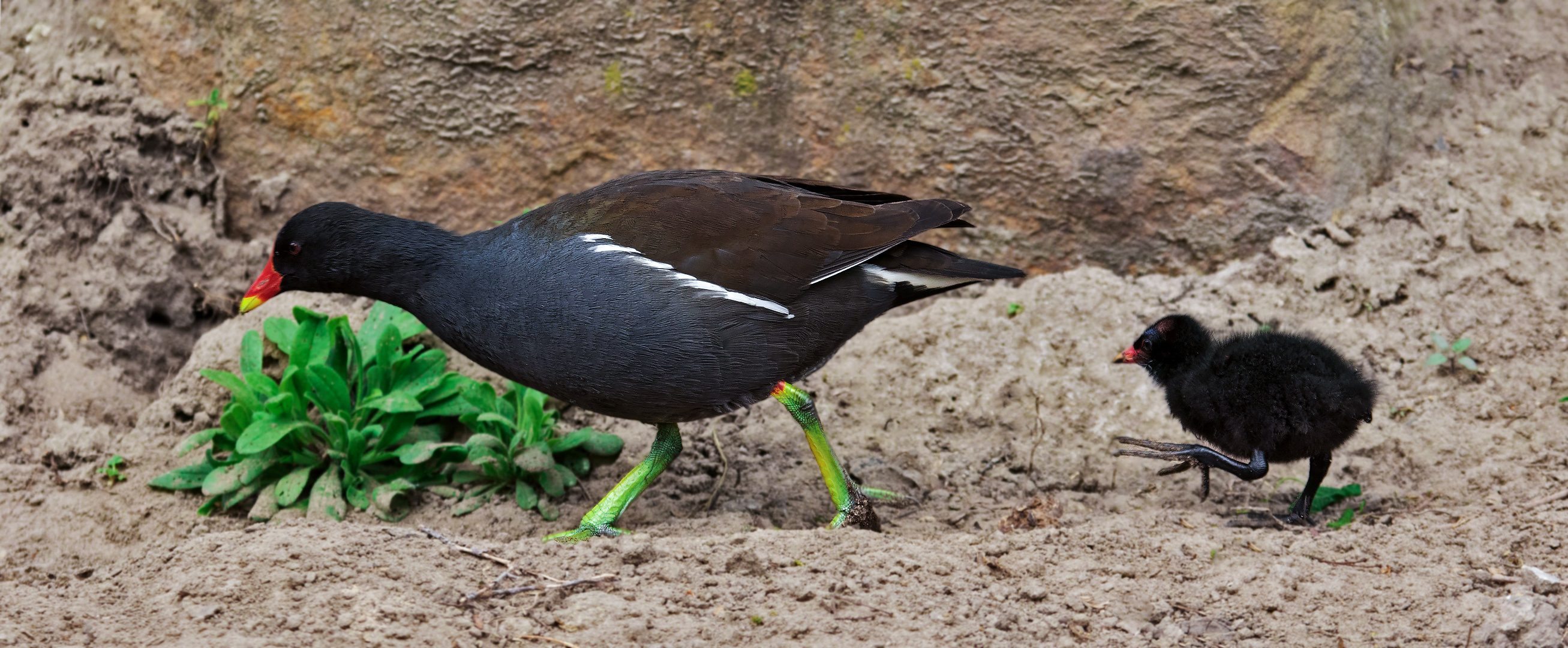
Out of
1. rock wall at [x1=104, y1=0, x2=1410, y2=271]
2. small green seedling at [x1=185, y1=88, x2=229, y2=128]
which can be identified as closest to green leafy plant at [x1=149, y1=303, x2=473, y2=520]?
rock wall at [x1=104, y1=0, x2=1410, y2=271]

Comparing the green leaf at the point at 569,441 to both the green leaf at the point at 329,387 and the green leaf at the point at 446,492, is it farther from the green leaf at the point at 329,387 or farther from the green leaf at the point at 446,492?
the green leaf at the point at 329,387

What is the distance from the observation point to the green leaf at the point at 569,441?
4.57 metres

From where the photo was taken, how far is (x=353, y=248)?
397cm

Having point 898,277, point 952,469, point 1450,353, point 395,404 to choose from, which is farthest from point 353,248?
point 1450,353

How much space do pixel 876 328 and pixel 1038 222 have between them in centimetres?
94

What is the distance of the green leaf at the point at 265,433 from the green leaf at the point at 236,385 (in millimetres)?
139

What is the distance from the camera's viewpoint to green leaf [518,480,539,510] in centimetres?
442

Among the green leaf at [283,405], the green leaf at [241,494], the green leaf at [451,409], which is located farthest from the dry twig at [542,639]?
the green leaf at [241,494]

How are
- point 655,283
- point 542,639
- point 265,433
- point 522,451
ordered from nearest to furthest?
point 542,639
point 655,283
point 265,433
point 522,451

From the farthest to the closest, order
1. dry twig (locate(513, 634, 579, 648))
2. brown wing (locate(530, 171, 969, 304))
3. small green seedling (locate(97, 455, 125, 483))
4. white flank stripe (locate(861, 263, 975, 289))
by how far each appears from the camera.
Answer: small green seedling (locate(97, 455, 125, 483)) < white flank stripe (locate(861, 263, 975, 289)) < brown wing (locate(530, 171, 969, 304)) < dry twig (locate(513, 634, 579, 648))

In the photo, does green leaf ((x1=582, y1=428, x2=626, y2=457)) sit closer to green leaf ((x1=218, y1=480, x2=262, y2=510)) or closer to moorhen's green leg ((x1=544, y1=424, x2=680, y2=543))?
moorhen's green leg ((x1=544, y1=424, x2=680, y2=543))

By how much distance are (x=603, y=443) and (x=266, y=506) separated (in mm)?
1295

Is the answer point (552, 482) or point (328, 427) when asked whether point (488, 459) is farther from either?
point (328, 427)

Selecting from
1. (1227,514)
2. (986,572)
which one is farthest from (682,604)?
(1227,514)
